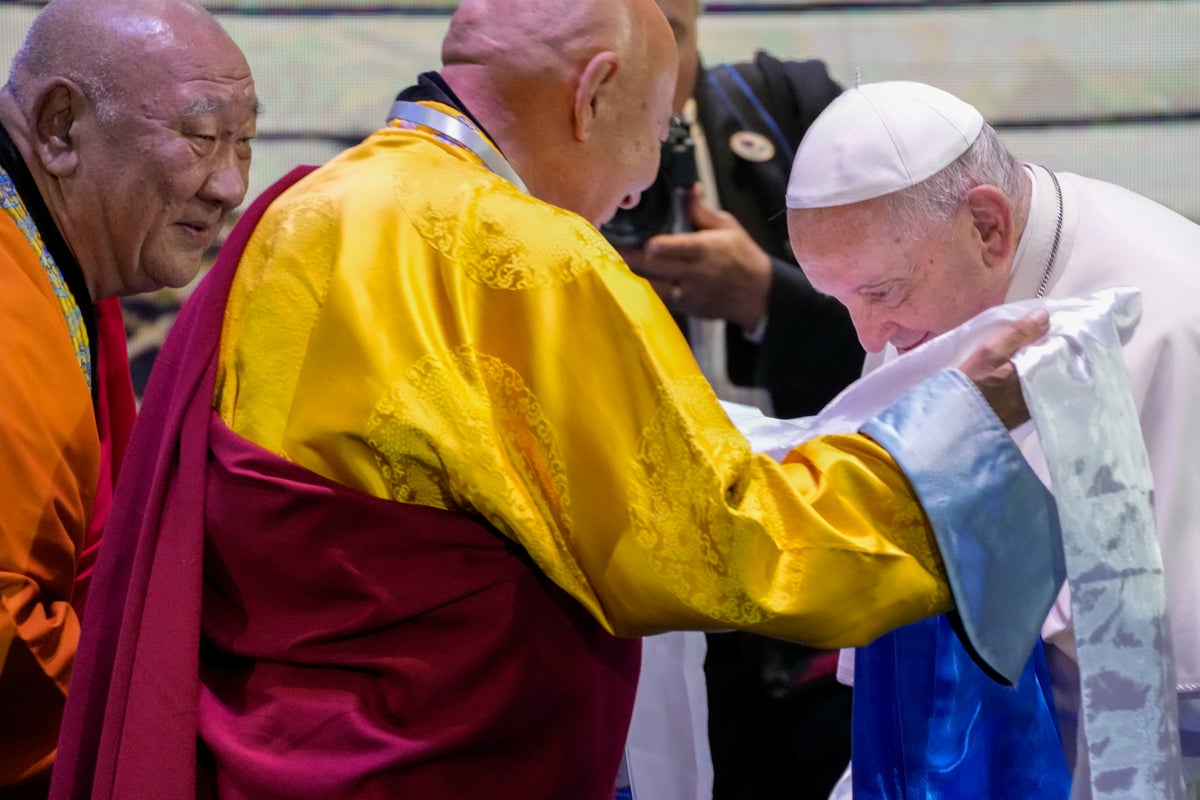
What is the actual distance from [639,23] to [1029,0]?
2.07m

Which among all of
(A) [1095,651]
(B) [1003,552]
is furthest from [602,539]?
(A) [1095,651]

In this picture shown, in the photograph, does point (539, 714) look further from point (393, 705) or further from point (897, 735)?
point (897, 735)

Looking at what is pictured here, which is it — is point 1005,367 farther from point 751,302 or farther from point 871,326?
point 751,302

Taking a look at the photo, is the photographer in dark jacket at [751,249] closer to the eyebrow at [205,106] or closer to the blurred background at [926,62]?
the blurred background at [926,62]

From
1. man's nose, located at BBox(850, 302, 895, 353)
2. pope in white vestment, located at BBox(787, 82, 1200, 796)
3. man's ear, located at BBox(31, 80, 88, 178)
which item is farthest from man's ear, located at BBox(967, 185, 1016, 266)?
man's ear, located at BBox(31, 80, 88, 178)

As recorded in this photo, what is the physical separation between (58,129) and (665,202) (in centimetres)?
125

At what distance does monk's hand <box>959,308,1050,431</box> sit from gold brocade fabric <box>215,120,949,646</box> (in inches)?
6.6

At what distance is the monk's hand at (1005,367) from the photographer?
1.65 m

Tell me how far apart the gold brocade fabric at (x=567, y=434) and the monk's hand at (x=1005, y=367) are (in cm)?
17

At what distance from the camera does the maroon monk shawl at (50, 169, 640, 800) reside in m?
1.58

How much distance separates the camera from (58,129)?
2225 millimetres

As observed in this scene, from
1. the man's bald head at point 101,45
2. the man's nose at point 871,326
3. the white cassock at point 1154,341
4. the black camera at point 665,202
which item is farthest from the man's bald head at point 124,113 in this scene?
the white cassock at point 1154,341

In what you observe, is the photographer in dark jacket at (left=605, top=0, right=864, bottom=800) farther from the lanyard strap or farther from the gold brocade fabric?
the gold brocade fabric


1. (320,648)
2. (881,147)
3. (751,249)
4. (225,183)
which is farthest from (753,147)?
(320,648)
